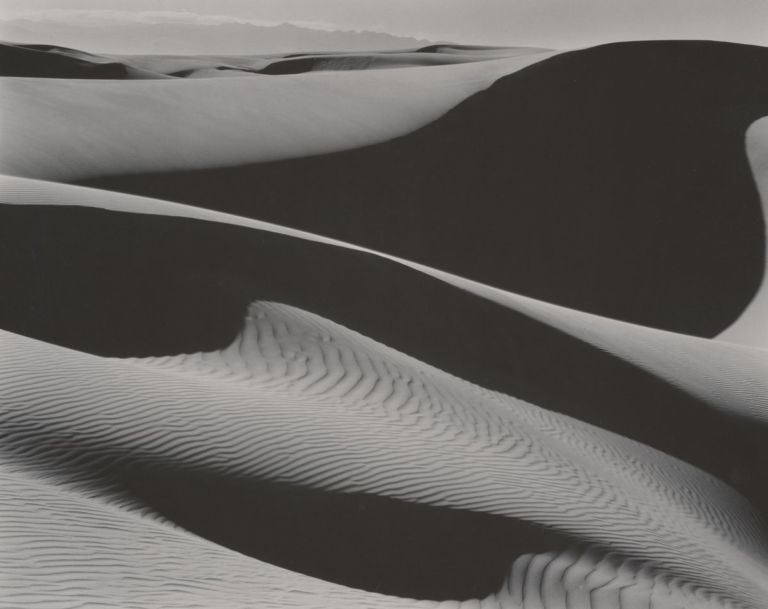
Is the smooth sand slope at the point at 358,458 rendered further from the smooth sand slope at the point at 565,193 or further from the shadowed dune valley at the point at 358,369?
the smooth sand slope at the point at 565,193

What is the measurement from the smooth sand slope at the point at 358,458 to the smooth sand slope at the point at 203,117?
6823 mm

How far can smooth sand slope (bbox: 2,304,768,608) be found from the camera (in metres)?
4.43

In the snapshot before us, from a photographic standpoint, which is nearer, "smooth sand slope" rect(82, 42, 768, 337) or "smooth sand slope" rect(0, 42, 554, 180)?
"smooth sand slope" rect(0, 42, 554, 180)

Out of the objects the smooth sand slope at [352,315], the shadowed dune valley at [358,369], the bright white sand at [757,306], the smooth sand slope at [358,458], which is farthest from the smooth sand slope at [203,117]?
the smooth sand slope at [358,458]

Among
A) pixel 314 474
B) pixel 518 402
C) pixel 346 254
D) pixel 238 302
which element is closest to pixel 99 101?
pixel 346 254

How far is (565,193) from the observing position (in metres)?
15.9

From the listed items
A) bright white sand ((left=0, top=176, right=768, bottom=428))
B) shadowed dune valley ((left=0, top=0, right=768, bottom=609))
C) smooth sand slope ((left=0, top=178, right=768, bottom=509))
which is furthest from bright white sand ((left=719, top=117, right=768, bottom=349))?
smooth sand slope ((left=0, top=178, right=768, bottom=509))

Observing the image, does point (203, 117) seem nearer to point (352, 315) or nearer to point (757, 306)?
point (757, 306)

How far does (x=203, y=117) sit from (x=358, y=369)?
9737 mm

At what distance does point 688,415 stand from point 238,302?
3.50 meters

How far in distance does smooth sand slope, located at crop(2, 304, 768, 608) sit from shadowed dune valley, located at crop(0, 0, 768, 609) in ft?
0.06

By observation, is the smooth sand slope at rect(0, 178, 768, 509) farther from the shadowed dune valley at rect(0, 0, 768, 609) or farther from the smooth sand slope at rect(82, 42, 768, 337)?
the smooth sand slope at rect(82, 42, 768, 337)

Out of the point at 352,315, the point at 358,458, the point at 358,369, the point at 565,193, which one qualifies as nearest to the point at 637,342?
the point at 352,315

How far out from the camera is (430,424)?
5.83 meters
